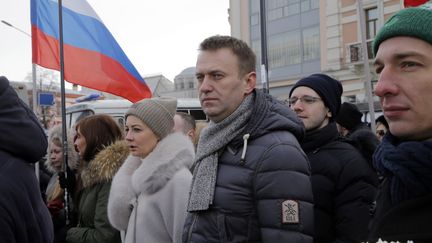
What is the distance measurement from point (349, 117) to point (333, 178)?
2258 mm

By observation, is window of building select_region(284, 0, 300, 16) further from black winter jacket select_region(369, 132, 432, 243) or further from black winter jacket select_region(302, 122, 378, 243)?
black winter jacket select_region(369, 132, 432, 243)

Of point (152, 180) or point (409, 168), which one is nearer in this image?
point (409, 168)

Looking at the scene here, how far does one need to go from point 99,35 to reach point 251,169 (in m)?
4.38

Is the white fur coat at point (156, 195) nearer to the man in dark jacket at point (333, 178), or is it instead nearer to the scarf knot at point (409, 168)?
the man in dark jacket at point (333, 178)

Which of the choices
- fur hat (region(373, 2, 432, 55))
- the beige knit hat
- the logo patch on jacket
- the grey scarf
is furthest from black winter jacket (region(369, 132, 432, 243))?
the beige knit hat

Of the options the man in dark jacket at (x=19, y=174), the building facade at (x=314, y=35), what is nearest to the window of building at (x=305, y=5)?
the building facade at (x=314, y=35)

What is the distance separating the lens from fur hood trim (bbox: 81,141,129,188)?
3867mm

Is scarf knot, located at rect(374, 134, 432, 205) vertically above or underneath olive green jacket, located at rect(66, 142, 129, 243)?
above

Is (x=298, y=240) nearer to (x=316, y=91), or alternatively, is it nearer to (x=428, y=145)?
(x=428, y=145)

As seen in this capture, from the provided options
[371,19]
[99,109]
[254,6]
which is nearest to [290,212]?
[99,109]

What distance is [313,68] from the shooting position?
83.9 feet

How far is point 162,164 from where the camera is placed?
3.29 metres

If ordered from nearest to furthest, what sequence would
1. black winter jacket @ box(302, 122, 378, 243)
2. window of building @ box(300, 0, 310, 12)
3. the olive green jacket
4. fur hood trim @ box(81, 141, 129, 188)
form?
black winter jacket @ box(302, 122, 378, 243) < the olive green jacket < fur hood trim @ box(81, 141, 129, 188) < window of building @ box(300, 0, 310, 12)

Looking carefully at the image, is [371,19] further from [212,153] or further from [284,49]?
[212,153]
